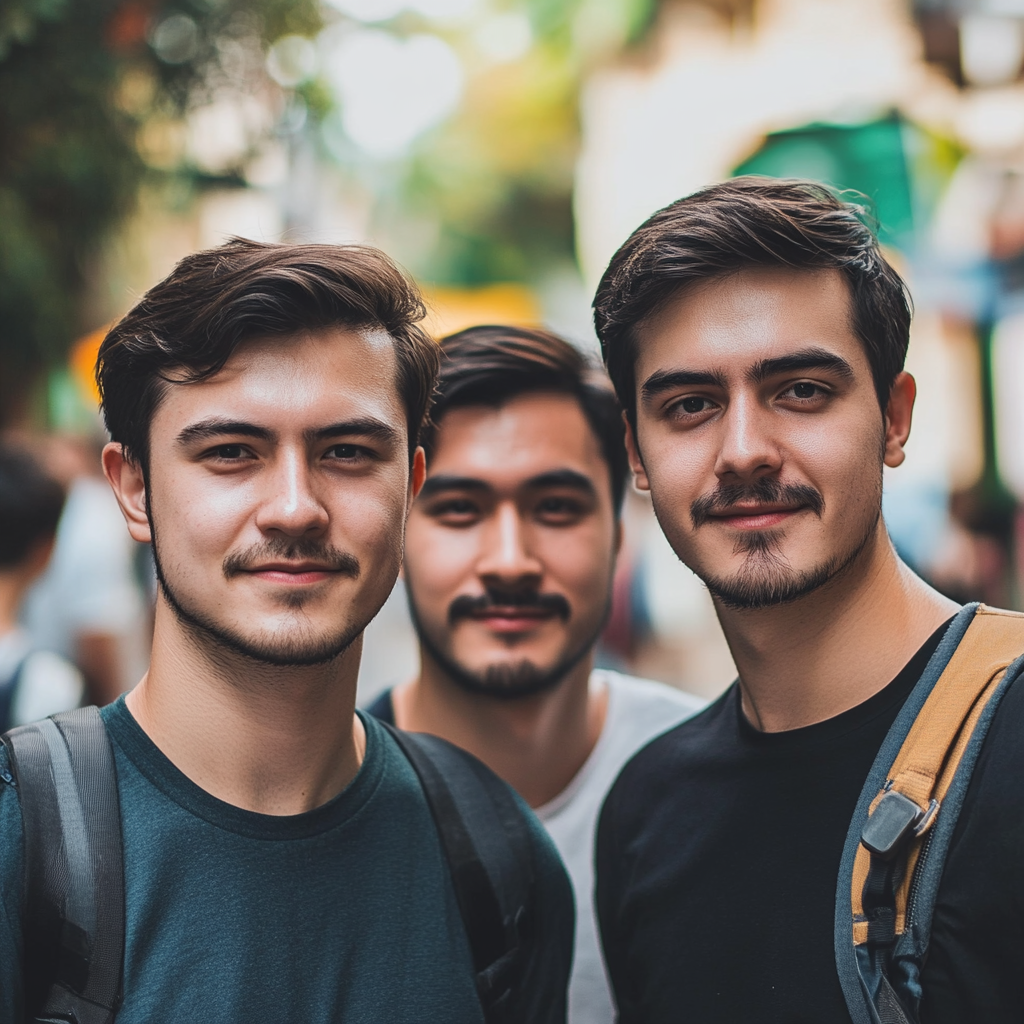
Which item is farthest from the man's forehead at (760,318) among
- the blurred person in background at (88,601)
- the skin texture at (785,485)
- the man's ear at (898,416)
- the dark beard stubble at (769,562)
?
the blurred person in background at (88,601)

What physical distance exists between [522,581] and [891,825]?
1550mm

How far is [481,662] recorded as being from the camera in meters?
3.47

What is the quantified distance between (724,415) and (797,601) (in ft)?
1.42

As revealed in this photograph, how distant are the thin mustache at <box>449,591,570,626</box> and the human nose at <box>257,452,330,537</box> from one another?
44.4 inches

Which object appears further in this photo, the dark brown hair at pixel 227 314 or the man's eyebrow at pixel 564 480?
the man's eyebrow at pixel 564 480

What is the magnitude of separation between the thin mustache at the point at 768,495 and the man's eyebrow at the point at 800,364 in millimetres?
231

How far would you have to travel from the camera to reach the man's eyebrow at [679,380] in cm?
254

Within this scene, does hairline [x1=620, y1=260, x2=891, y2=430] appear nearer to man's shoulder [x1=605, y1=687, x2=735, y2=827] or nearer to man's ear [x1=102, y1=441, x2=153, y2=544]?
man's shoulder [x1=605, y1=687, x2=735, y2=827]

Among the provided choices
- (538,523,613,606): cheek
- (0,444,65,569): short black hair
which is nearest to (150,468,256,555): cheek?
(538,523,613,606): cheek

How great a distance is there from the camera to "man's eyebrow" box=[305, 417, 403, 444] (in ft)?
7.93

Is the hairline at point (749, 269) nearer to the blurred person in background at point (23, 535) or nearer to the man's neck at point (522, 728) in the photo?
the man's neck at point (522, 728)

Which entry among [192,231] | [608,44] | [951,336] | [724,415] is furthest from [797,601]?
[192,231]

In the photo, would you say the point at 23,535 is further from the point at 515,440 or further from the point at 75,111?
the point at 75,111

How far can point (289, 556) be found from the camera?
2.34 m
